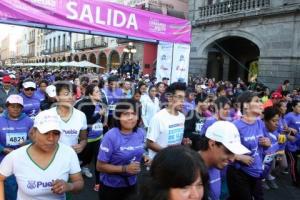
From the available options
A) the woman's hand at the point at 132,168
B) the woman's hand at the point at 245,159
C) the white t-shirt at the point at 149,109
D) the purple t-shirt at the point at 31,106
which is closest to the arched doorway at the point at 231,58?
the white t-shirt at the point at 149,109

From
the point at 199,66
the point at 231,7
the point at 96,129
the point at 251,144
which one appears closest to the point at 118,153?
the point at 251,144

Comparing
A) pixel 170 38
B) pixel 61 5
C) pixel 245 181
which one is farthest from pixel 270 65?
pixel 245 181

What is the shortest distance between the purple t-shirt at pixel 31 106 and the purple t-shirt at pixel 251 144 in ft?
12.6

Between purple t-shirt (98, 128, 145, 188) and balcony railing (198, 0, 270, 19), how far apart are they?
49.1 ft

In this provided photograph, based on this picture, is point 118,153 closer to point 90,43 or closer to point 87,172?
point 87,172

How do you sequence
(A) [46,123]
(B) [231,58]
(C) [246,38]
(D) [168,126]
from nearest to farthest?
(A) [46,123], (D) [168,126], (C) [246,38], (B) [231,58]

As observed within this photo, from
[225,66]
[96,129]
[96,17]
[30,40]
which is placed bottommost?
[96,129]

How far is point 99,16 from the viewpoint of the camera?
7.59m

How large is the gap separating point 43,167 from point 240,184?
2371 mm

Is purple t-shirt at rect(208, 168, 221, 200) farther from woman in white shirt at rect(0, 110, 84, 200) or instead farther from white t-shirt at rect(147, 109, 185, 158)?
white t-shirt at rect(147, 109, 185, 158)

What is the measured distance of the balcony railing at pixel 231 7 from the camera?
1727cm

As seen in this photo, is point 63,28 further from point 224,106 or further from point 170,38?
point 224,106

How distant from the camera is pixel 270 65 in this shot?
1645cm

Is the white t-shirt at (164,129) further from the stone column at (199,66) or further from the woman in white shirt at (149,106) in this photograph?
the stone column at (199,66)
